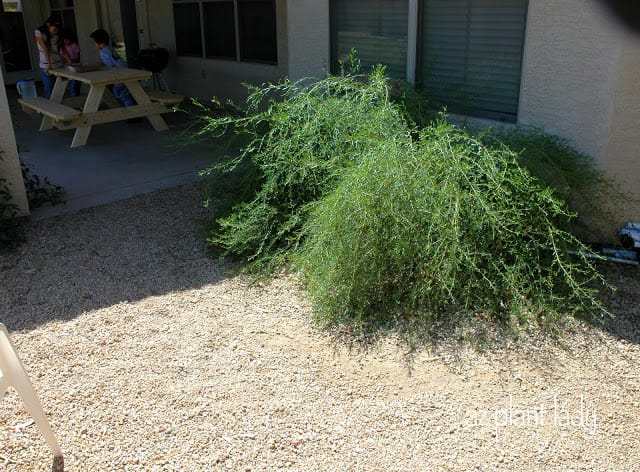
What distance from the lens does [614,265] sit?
4.32 meters

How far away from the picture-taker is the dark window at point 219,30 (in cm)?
973

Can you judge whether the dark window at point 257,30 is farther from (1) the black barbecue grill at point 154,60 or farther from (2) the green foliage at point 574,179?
(2) the green foliage at point 574,179

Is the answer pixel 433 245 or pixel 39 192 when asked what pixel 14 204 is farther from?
pixel 433 245

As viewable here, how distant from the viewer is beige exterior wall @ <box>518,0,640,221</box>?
4.21 metres

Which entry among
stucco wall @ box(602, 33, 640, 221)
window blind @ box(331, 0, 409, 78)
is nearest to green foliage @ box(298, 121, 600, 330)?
stucco wall @ box(602, 33, 640, 221)

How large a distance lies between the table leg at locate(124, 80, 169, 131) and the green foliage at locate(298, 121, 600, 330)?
5.27 meters

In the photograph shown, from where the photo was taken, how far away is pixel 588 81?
14.3ft

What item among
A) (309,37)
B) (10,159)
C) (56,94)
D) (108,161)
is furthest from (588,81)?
(56,94)

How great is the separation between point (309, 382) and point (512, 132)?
2666 mm

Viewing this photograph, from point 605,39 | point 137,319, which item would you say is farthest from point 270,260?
point 605,39

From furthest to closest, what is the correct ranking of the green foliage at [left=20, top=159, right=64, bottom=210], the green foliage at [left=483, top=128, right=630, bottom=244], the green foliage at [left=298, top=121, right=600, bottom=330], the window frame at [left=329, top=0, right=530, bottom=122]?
the green foliage at [left=20, top=159, right=64, bottom=210], the window frame at [left=329, top=0, right=530, bottom=122], the green foliage at [left=483, top=128, right=630, bottom=244], the green foliage at [left=298, top=121, right=600, bottom=330]

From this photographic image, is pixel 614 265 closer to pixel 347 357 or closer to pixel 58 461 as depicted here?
pixel 347 357

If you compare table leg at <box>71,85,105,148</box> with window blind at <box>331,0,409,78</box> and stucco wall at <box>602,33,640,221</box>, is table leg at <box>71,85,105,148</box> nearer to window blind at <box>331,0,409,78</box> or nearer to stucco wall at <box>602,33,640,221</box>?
window blind at <box>331,0,409,78</box>

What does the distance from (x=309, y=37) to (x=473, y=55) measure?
6.18ft
